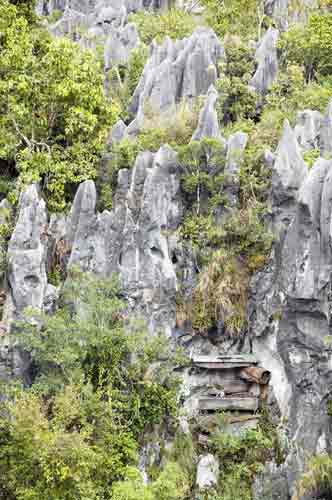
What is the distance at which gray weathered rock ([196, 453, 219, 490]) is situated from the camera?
48.9 ft

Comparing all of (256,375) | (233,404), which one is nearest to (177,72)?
(256,375)

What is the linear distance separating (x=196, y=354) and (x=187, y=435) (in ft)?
7.46

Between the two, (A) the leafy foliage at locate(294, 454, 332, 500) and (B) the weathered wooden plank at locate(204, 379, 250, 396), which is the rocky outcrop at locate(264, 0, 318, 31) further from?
(A) the leafy foliage at locate(294, 454, 332, 500)

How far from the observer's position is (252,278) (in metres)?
16.8

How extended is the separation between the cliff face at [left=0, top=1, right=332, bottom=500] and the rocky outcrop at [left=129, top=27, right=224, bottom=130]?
4.08m

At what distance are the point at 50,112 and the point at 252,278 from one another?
28.3 ft

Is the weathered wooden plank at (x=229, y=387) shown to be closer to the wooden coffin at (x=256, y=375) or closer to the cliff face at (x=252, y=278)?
the wooden coffin at (x=256, y=375)

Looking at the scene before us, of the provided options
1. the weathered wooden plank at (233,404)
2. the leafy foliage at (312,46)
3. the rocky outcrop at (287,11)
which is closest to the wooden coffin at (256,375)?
the weathered wooden plank at (233,404)

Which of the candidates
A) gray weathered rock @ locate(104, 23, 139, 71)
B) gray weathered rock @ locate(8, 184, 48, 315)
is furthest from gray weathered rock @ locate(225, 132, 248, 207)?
gray weathered rock @ locate(104, 23, 139, 71)

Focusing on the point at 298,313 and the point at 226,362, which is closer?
the point at 298,313

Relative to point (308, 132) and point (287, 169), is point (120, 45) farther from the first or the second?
point (287, 169)

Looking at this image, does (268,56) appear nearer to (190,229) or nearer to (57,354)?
(190,229)

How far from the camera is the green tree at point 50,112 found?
1841 centimetres

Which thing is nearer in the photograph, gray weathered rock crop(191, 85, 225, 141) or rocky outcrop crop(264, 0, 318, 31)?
gray weathered rock crop(191, 85, 225, 141)
